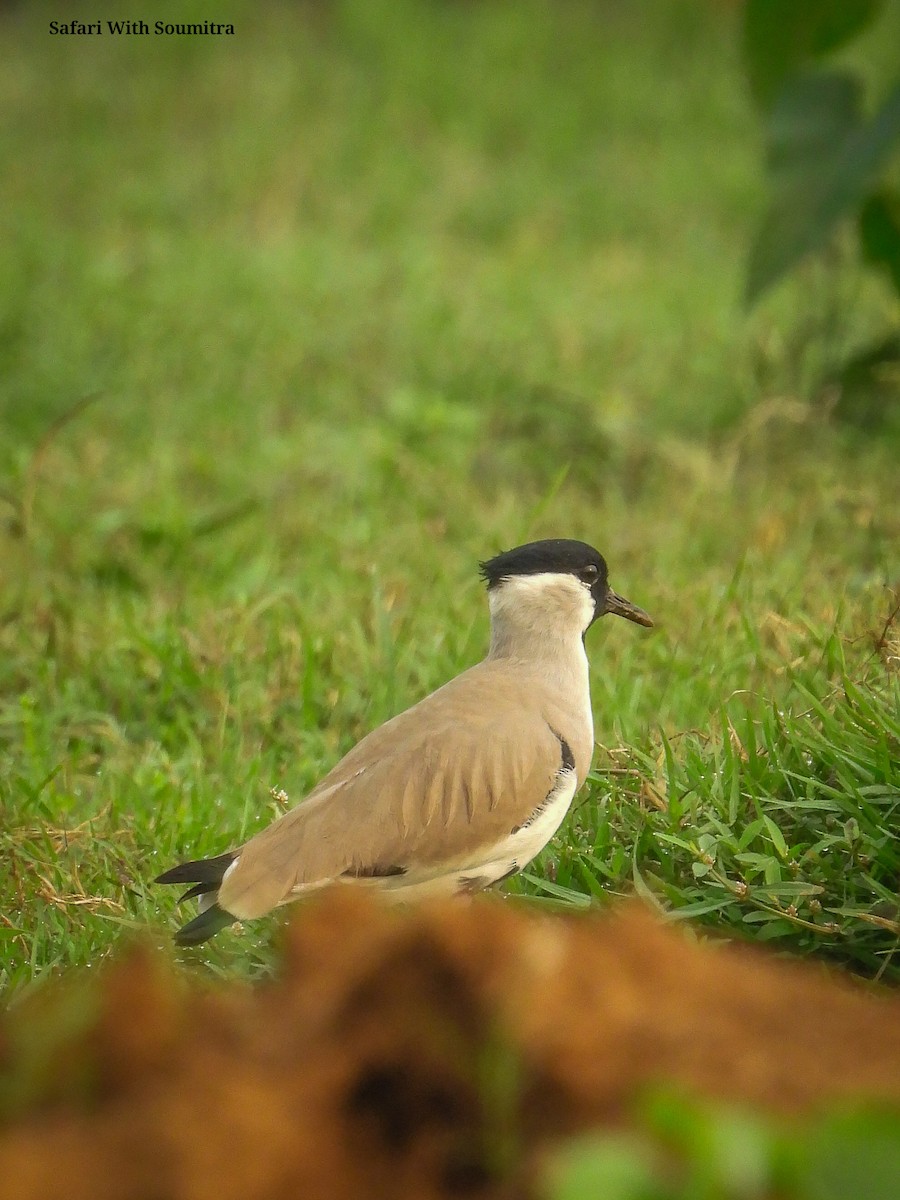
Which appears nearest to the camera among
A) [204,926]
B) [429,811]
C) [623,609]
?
[204,926]

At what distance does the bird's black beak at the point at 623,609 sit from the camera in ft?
11.1

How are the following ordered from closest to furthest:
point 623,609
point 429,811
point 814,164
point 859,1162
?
point 859,1162
point 814,164
point 429,811
point 623,609

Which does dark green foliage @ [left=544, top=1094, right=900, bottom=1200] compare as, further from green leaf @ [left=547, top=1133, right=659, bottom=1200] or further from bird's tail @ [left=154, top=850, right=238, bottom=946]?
bird's tail @ [left=154, top=850, right=238, bottom=946]

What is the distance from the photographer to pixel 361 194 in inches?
346

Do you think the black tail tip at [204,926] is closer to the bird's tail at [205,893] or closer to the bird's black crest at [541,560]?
the bird's tail at [205,893]

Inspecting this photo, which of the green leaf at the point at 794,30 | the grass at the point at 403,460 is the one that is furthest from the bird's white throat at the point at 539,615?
the green leaf at the point at 794,30

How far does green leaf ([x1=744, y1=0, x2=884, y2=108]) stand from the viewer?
80.0 inches

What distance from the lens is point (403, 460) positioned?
5.35 m

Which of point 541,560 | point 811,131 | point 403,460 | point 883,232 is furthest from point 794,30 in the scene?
point 403,460

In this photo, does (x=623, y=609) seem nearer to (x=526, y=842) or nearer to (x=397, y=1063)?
(x=526, y=842)

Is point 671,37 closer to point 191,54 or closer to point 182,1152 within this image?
point 191,54

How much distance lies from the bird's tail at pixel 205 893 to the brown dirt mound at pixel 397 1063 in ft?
3.58

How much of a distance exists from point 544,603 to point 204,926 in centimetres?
99

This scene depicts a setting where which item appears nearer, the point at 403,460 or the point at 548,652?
the point at 548,652
